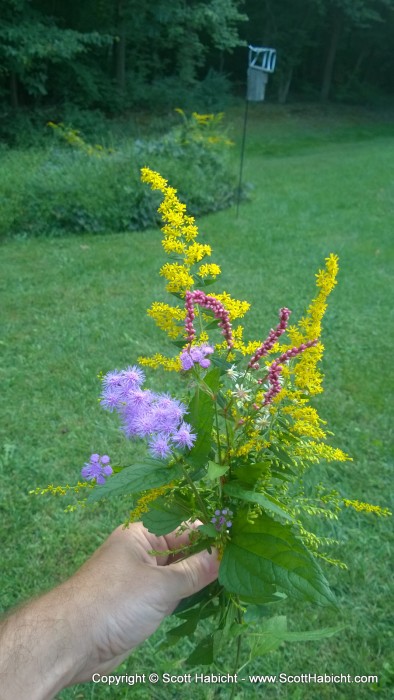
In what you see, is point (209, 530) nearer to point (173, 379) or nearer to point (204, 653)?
point (204, 653)

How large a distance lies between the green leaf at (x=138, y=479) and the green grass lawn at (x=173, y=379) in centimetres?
101

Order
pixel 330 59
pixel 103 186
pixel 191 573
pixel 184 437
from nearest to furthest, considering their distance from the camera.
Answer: pixel 184 437 < pixel 191 573 < pixel 103 186 < pixel 330 59

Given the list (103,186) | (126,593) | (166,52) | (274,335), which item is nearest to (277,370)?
(274,335)

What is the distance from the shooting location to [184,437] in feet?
3.22

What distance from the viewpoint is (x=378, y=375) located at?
4500 millimetres

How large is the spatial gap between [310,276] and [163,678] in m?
A: 4.80

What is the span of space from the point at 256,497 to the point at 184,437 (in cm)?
17

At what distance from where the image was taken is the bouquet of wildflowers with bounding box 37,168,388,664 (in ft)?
3.35

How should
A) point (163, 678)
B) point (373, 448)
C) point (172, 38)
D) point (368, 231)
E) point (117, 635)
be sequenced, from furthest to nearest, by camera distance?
point (172, 38) → point (368, 231) → point (373, 448) → point (163, 678) → point (117, 635)

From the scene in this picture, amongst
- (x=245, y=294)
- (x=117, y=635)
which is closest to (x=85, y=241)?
(x=245, y=294)

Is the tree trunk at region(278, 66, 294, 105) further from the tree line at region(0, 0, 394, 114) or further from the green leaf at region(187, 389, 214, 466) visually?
the green leaf at region(187, 389, 214, 466)

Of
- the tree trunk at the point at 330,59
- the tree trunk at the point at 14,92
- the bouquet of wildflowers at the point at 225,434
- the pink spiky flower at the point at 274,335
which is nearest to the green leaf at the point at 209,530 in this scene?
the bouquet of wildflowers at the point at 225,434

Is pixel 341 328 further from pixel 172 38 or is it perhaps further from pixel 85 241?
pixel 172 38

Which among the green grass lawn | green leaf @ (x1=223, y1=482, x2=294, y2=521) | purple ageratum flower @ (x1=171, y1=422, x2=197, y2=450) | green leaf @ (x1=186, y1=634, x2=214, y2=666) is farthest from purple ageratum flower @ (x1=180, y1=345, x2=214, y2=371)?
the green grass lawn
